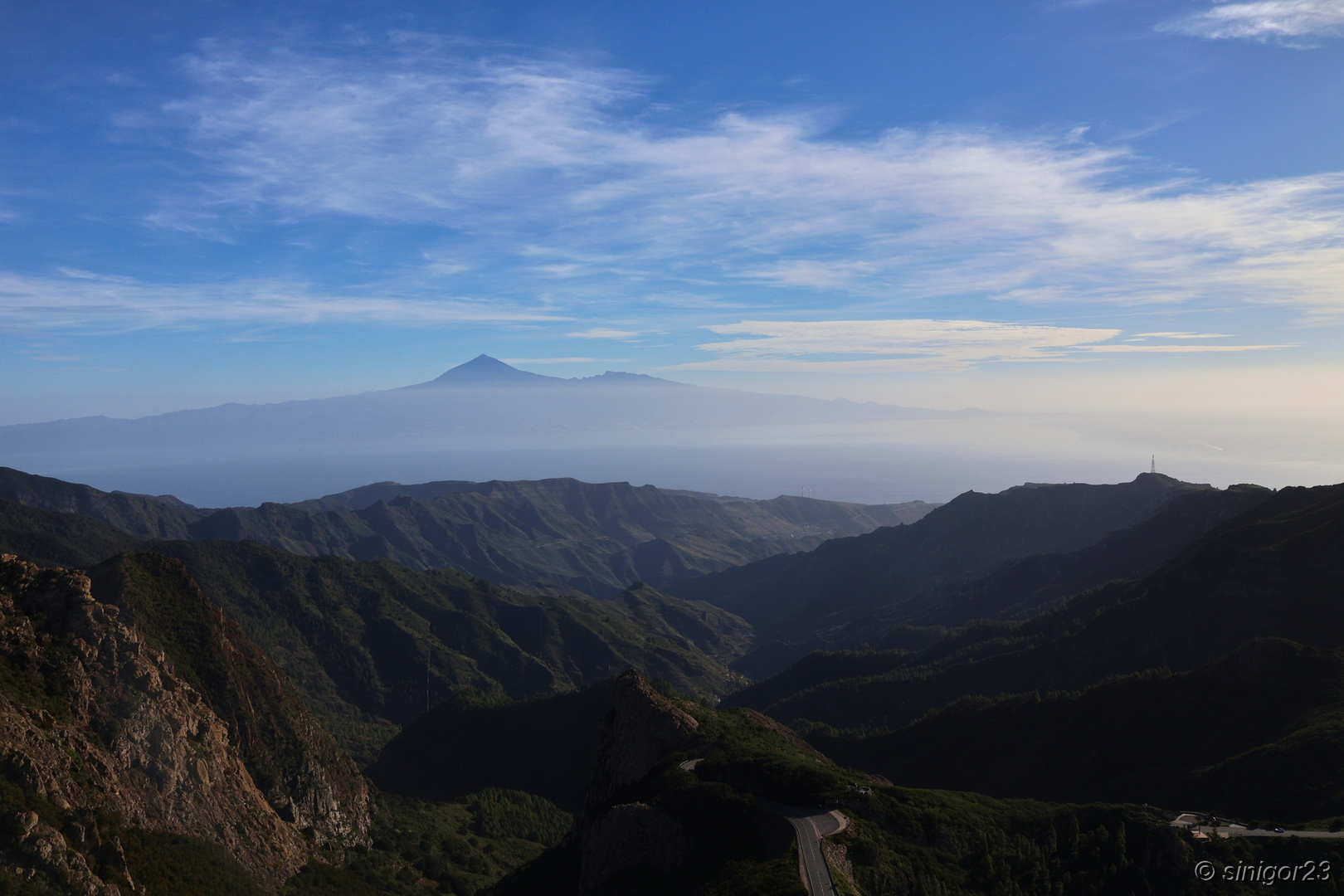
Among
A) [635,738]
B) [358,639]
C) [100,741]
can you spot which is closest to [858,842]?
[635,738]

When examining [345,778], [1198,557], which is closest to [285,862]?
[345,778]

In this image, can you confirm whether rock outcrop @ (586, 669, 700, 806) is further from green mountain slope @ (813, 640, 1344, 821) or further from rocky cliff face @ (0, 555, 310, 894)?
green mountain slope @ (813, 640, 1344, 821)

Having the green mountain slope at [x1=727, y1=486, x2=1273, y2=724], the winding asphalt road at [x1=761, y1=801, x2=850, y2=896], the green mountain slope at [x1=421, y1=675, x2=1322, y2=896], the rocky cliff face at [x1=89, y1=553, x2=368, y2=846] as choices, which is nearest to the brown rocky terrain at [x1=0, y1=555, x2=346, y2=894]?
the rocky cliff face at [x1=89, y1=553, x2=368, y2=846]

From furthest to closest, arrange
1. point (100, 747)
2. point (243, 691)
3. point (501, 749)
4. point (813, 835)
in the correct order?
point (501, 749)
point (243, 691)
point (100, 747)
point (813, 835)

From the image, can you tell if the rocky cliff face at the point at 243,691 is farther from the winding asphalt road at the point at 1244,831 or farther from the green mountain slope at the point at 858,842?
the winding asphalt road at the point at 1244,831

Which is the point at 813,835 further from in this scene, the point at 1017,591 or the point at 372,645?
the point at 372,645

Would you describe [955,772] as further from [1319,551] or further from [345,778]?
[345,778]
